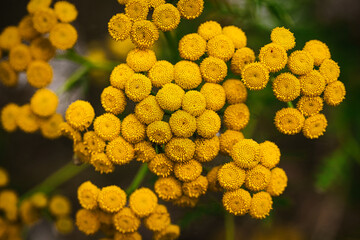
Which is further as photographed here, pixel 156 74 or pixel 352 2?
pixel 352 2

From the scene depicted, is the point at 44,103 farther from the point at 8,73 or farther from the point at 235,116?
the point at 235,116

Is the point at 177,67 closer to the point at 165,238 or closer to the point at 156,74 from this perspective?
the point at 156,74

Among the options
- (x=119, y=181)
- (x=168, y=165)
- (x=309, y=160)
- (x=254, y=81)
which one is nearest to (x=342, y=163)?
(x=309, y=160)

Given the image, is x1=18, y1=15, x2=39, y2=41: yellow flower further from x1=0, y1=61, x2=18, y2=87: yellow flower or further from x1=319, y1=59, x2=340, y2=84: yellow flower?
x1=319, y1=59, x2=340, y2=84: yellow flower

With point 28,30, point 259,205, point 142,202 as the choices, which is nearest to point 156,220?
point 142,202

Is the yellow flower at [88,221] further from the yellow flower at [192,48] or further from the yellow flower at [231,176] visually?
the yellow flower at [192,48]

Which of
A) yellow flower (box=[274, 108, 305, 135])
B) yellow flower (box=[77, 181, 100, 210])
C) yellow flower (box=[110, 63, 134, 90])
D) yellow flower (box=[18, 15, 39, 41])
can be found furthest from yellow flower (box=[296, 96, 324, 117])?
yellow flower (box=[18, 15, 39, 41])

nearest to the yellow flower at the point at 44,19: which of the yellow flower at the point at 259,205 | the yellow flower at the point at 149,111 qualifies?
the yellow flower at the point at 149,111
